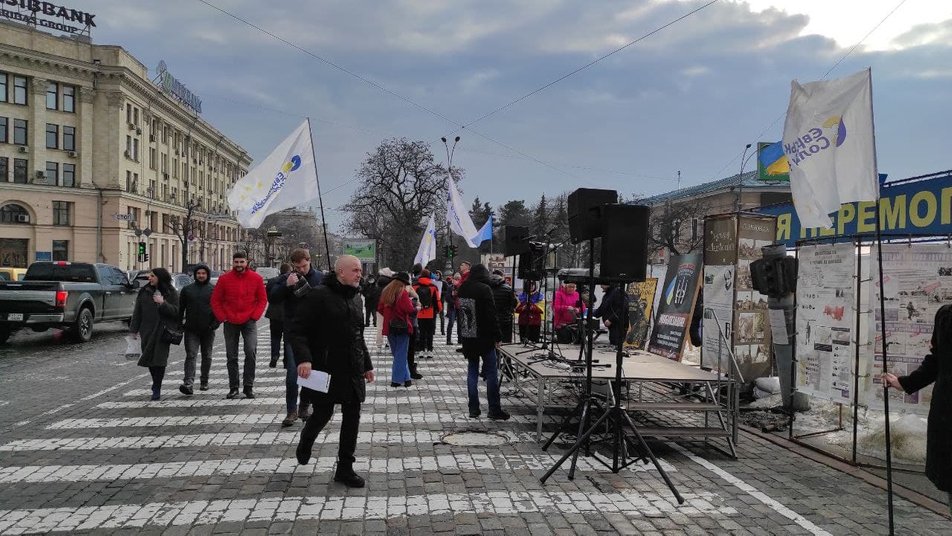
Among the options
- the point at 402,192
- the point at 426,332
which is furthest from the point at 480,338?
the point at 402,192

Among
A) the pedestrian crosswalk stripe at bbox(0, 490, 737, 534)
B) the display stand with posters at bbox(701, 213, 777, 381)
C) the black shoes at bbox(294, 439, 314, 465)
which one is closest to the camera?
the pedestrian crosswalk stripe at bbox(0, 490, 737, 534)

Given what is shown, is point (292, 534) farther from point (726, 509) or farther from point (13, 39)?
point (13, 39)

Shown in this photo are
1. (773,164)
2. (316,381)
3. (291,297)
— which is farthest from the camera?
(773,164)

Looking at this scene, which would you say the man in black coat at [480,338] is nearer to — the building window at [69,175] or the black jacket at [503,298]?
the black jacket at [503,298]

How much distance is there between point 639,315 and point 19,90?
6955 centimetres

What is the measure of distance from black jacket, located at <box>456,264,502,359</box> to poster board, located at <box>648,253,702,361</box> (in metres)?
3.92

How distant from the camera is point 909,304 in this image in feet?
22.2

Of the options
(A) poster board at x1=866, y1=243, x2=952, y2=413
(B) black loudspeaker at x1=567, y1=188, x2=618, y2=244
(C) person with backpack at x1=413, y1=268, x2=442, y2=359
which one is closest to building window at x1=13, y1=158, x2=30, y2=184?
(C) person with backpack at x1=413, y1=268, x2=442, y2=359

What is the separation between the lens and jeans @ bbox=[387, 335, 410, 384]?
10406mm

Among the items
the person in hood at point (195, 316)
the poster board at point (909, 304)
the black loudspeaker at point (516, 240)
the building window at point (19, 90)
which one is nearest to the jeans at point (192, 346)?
the person in hood at point (195, 316)

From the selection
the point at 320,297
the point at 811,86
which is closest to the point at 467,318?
the point at 320,297

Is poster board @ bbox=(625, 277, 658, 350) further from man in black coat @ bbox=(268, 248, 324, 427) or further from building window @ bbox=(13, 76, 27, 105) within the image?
building window @ bbox=(13, 76, 27, 105)

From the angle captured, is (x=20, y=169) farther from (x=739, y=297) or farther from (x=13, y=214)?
(x=739, y=297)

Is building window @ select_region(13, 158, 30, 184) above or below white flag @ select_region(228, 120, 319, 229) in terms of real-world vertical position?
above
